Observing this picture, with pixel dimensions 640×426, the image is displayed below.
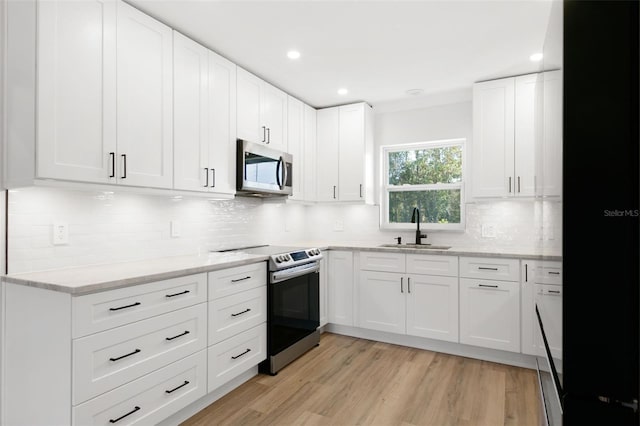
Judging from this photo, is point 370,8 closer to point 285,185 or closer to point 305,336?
point 285,185

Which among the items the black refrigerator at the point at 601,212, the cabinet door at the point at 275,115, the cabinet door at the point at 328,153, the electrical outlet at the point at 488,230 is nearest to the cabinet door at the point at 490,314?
the electrical outlet at the point at 488,230

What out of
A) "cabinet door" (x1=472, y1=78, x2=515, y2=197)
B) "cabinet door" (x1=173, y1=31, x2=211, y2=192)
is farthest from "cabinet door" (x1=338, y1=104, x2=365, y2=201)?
"cabinet door" (x1=173, y1=31, x2=211, y2=192)

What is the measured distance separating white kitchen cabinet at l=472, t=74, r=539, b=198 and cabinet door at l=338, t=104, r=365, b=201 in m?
1.14

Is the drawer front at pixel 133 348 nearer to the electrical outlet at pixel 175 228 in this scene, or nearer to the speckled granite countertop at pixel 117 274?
the speckled granite countertop at pixel 117 274

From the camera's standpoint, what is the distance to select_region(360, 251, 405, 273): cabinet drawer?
3537 millimetres

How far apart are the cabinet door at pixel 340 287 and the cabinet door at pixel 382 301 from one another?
11cm

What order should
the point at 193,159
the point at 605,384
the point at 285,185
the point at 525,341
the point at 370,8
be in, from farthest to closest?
the point at 285,185 < the point at 525,341 < the point at 193,159 < the point at 370,8 < the point at 605,384

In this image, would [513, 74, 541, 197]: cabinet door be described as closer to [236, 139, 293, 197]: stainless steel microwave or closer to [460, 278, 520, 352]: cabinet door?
[460, 278, 520, 352]: cabinet door

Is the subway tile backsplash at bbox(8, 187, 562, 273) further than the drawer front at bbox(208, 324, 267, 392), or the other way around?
the drawer front at bbox(208, 324, 267, 392)

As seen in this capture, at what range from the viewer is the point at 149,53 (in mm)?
2326

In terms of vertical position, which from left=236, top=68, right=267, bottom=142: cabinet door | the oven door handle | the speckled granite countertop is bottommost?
the oven door handle

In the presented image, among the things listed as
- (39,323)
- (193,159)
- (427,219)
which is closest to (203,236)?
(193,159)

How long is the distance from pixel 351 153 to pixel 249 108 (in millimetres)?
1330

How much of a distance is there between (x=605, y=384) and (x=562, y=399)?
9 cm
